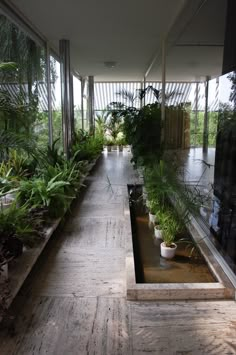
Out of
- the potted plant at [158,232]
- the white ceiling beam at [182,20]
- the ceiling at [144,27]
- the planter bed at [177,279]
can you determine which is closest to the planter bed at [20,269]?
the planter bed at [177,279]

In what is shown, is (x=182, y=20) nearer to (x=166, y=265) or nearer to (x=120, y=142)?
(x=166, y=265)

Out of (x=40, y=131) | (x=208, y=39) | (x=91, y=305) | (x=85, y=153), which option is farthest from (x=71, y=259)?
(x=85, y=153)

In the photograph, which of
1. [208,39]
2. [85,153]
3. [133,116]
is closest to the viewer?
[208,39]

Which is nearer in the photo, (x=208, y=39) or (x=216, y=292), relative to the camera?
(x=216, y=292)

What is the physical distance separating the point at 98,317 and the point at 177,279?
89cm

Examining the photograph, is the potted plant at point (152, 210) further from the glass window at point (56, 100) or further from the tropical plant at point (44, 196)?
the glass window at point (56, 100)

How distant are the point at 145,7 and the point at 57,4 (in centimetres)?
107

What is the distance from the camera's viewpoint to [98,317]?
1.97 metres

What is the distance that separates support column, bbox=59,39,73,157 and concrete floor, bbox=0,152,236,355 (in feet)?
10.1

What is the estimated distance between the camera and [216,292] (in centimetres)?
218

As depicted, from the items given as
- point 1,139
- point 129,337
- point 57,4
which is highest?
point 57,4

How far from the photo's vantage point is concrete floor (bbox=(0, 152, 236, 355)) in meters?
1.72

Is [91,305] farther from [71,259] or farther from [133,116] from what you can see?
[133,116]

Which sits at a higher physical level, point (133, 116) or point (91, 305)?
point (133, 116)
